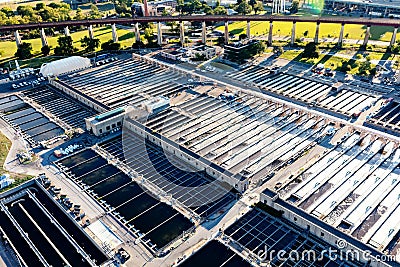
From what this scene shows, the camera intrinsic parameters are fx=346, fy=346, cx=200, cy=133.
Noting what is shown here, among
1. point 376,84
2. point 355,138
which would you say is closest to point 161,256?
point 355,138

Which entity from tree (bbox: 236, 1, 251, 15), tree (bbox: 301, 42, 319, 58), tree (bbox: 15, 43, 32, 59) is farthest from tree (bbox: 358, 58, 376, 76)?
tree (bbox: 15, 43, 32, 59)

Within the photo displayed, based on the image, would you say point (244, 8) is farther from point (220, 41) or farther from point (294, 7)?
point (220, 41)

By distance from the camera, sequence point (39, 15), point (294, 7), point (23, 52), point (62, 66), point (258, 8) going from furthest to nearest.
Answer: point (258, 8) < point (294, 7) < point (39, 15) < point (23, 52) < point (62, 66)

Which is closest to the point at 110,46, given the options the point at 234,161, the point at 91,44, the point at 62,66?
the point at 91,44

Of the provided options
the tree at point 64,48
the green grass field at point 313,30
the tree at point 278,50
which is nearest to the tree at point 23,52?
the tree at point 64,48

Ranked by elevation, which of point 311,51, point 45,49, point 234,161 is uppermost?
point 45,49

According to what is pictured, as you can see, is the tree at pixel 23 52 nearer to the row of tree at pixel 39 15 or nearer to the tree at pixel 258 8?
the row of tree at pixel 39 15

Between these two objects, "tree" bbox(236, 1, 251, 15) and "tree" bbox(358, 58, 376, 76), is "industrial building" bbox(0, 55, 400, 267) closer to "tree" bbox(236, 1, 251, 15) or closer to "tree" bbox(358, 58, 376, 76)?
"tree" bbox(358, 58, 376, 76)
